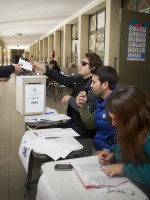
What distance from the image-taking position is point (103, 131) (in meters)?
1.79

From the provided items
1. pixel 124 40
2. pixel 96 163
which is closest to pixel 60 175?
pixel 96 163

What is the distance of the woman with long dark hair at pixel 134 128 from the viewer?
0.99m

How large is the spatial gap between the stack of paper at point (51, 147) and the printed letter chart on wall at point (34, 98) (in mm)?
788

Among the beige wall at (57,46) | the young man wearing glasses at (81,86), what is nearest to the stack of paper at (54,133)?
the young man wearing glasses at (81,86)

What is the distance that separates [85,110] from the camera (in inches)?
74.9

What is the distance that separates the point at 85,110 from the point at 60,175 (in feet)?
2.89

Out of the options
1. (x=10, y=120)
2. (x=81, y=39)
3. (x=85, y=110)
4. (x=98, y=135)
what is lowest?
(x=10, y=120)

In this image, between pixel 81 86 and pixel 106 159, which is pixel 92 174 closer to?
pixel 106 159

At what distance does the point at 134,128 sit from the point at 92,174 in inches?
13.0

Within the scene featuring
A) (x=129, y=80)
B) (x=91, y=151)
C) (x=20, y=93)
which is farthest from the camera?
(x=129, y=80)

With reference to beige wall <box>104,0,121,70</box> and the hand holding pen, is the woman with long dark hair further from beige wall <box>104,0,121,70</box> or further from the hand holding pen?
beige wall <box>104,0,121,70</box>

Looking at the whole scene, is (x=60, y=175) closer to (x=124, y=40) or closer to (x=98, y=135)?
(x=98, y=135)

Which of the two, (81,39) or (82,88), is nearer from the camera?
(82,88)

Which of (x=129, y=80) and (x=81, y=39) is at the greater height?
(x=81, y=39)
